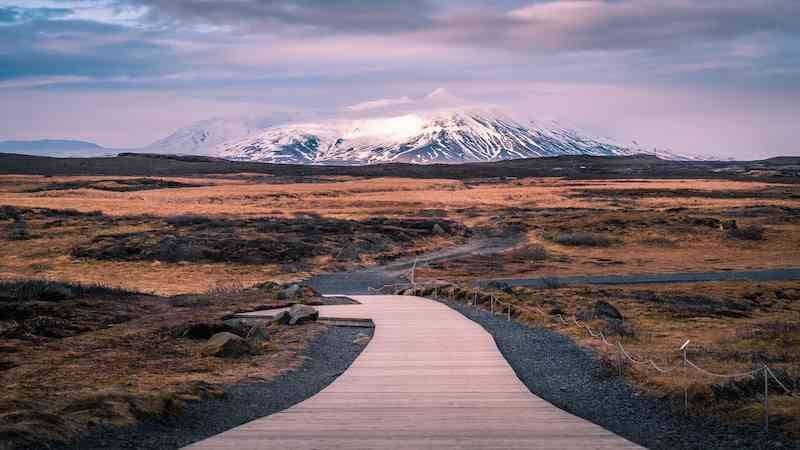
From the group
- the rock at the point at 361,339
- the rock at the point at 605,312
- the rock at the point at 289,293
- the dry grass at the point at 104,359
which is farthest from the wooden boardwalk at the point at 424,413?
the rock at the point at 289,293

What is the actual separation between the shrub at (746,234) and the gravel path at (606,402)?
4385 centimetres

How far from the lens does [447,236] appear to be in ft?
208

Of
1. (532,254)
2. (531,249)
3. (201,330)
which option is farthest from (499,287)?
(531,249)

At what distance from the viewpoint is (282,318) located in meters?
23.3

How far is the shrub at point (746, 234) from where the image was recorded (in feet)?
196

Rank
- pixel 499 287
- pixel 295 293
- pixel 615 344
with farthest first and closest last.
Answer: pixel 499 287 < pixel 295 293 < pixel 615 344

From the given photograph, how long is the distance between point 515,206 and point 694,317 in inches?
2509

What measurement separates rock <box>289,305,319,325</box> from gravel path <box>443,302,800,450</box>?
5.55m

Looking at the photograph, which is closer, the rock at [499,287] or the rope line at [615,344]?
the rope line at [615,344]

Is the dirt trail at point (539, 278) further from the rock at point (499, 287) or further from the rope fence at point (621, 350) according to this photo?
the rope fence at point (621, 350)

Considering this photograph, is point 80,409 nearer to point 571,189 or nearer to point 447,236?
point 447,236

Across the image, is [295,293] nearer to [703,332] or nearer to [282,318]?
[282,318]

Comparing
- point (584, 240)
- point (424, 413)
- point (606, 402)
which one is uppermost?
point (424, 413)

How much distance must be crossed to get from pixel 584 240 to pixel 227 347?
44513mm
